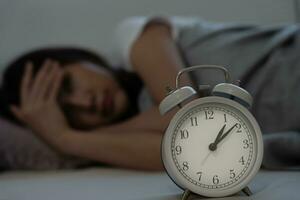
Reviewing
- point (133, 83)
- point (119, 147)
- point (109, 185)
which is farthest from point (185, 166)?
point (133, 83)

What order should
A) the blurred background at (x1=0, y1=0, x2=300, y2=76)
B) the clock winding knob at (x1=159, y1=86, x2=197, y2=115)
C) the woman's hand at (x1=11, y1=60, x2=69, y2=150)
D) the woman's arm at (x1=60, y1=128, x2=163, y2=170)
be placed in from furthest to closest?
the blurred background at (x1=0, y1=0, x2=300, y2=76) < the woman's hand at (x1=11, y1=60, x2=69, y2=150) < the woman's arm at (x1=60, y1=128, x2=163, y2=170) < the clock winding knob at (x1=159, y1=86, x2=197, y2=115)

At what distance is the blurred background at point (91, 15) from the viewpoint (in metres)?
Answer: 1.60

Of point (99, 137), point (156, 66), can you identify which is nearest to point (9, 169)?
point (99, 137)

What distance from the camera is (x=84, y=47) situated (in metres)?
1.57

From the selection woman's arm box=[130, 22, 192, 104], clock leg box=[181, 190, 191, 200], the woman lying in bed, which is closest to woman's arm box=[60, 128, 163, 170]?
the woman lying in bed

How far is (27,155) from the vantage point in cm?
118

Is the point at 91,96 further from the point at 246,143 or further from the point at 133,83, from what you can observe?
the point at 246,143

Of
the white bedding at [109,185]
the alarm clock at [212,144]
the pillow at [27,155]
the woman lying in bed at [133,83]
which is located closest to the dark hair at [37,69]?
the woman lying in bed at [133,83]

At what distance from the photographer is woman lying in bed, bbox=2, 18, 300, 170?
114 centimetres

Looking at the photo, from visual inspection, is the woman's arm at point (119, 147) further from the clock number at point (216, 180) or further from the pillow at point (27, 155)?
the clock number at point (216, 180)

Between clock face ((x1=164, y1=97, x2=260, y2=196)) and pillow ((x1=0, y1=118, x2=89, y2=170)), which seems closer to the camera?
clock face ((x1=164, y1=97, x2=260, y2=196))

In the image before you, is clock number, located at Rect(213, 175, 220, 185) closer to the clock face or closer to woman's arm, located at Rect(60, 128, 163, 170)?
the clock face

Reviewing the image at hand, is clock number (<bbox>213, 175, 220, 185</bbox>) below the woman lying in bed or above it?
above

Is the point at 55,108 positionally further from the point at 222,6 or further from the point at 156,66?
the point at 222,6
